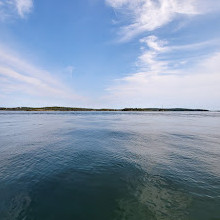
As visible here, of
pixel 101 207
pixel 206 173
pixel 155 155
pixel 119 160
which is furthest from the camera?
pixel 155 155

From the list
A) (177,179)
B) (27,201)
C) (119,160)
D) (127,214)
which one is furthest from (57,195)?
(177,179)

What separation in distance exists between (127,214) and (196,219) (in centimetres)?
292

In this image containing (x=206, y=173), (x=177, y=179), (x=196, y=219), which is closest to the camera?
(x=196, y=219)

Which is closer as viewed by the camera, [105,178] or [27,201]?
[27,201]

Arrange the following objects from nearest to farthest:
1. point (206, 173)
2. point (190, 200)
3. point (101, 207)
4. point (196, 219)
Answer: point (196, 219), point (101, 207), point (190, 200), point (206, 173)

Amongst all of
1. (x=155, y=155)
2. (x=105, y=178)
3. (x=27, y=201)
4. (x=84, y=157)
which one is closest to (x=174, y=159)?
(x=155, y=155)

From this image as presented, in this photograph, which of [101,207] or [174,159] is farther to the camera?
[174,159]

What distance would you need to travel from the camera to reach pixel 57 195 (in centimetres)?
775

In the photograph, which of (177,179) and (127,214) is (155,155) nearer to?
(177,179)

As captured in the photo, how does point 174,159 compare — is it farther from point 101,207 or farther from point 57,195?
point 57,195

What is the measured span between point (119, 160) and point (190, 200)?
6.50 metres

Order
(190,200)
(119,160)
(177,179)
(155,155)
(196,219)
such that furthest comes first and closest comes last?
(155,155)
(119,160)
(177,179)
(190,200)
(196,219)

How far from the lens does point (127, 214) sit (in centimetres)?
639

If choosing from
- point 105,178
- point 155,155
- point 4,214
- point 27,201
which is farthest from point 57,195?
point 155,155
